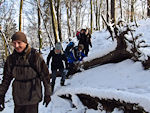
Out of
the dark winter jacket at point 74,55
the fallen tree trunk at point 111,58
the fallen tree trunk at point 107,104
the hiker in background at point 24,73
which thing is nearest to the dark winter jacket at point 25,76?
the hiker in background at point 24,73

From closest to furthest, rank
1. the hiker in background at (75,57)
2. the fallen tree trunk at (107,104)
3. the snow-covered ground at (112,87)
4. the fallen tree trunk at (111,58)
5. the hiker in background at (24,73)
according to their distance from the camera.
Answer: the hiker in background at (24,73) → the fallen tree trunk at (107,104) → the snow-covered ground at (112,87) → the fallen tree trunk at (111,58) → the hiker in background at (75,57)

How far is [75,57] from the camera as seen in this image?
6305mm

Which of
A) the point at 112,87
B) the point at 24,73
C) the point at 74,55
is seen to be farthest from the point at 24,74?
the point at 74,55

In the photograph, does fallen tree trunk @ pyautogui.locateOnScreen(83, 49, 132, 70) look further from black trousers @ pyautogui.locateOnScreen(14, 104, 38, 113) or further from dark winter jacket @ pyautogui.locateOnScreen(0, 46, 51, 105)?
black trousers @ pyautogui.locateOnScreen(14, 104, 38, 113)

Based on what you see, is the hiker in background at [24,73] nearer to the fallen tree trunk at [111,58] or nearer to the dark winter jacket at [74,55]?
the fallen tree trunk at [111,58]

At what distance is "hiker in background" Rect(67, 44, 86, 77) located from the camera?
6.24 metres

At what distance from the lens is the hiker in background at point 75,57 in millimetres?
6243

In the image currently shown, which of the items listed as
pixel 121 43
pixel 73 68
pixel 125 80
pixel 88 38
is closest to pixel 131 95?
pixel 125 80

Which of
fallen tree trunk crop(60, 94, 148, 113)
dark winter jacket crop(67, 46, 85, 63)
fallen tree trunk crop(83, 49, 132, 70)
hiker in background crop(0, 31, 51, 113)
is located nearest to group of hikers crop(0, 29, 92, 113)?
hiker in background crop(0, 31, 51, 113)

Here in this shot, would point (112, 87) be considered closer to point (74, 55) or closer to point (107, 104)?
point (107, 104)

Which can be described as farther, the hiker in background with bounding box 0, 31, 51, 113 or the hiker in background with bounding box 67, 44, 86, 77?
the hiker in background with bounding box 67, 44, 86, 77

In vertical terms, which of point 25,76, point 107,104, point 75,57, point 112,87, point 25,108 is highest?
point 25,76

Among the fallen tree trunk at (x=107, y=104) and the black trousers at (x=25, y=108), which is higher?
the black trousers at (x=25, y=108)

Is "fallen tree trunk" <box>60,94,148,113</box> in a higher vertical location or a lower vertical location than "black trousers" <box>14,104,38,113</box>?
lower
